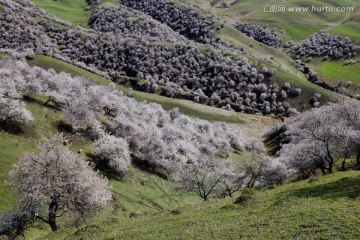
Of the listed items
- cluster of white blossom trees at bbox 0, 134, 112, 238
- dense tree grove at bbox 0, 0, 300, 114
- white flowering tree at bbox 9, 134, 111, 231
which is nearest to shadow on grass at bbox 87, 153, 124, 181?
cluster of white blossom trees at bbox 0, 134, 112, 238

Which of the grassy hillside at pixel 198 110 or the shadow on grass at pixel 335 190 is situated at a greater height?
the shadow on grass at pixel 335 190

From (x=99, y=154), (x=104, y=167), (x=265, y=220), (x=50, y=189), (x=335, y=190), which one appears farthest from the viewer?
(x=99, y=154)

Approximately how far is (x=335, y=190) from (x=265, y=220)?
9547mm

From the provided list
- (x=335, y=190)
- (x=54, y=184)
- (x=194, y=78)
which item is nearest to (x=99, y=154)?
(x=54, y=184)

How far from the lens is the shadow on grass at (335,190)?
27.7 m

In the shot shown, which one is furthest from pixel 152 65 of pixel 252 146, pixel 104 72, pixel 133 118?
pixel 133 118

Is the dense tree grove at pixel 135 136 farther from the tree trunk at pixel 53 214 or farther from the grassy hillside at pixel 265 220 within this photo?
the tree trunk at pixel 53 214

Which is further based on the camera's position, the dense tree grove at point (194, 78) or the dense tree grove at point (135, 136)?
the dense tree grove at point (194, 78)

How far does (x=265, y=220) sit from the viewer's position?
77.8ft

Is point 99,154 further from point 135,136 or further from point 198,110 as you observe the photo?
point 198,110

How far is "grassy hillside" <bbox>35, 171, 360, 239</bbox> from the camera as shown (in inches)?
821

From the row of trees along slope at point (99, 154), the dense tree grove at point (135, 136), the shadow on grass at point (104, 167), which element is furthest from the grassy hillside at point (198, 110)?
the shadow on grass at point (104, 167)

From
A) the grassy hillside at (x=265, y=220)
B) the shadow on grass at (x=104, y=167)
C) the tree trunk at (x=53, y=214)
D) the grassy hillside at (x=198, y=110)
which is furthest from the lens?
the grassy hillside at (x=198, y=110)

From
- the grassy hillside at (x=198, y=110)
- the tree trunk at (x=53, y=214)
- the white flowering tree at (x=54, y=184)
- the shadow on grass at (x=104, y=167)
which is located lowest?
the grassy hillside at (x=198, y=110)
